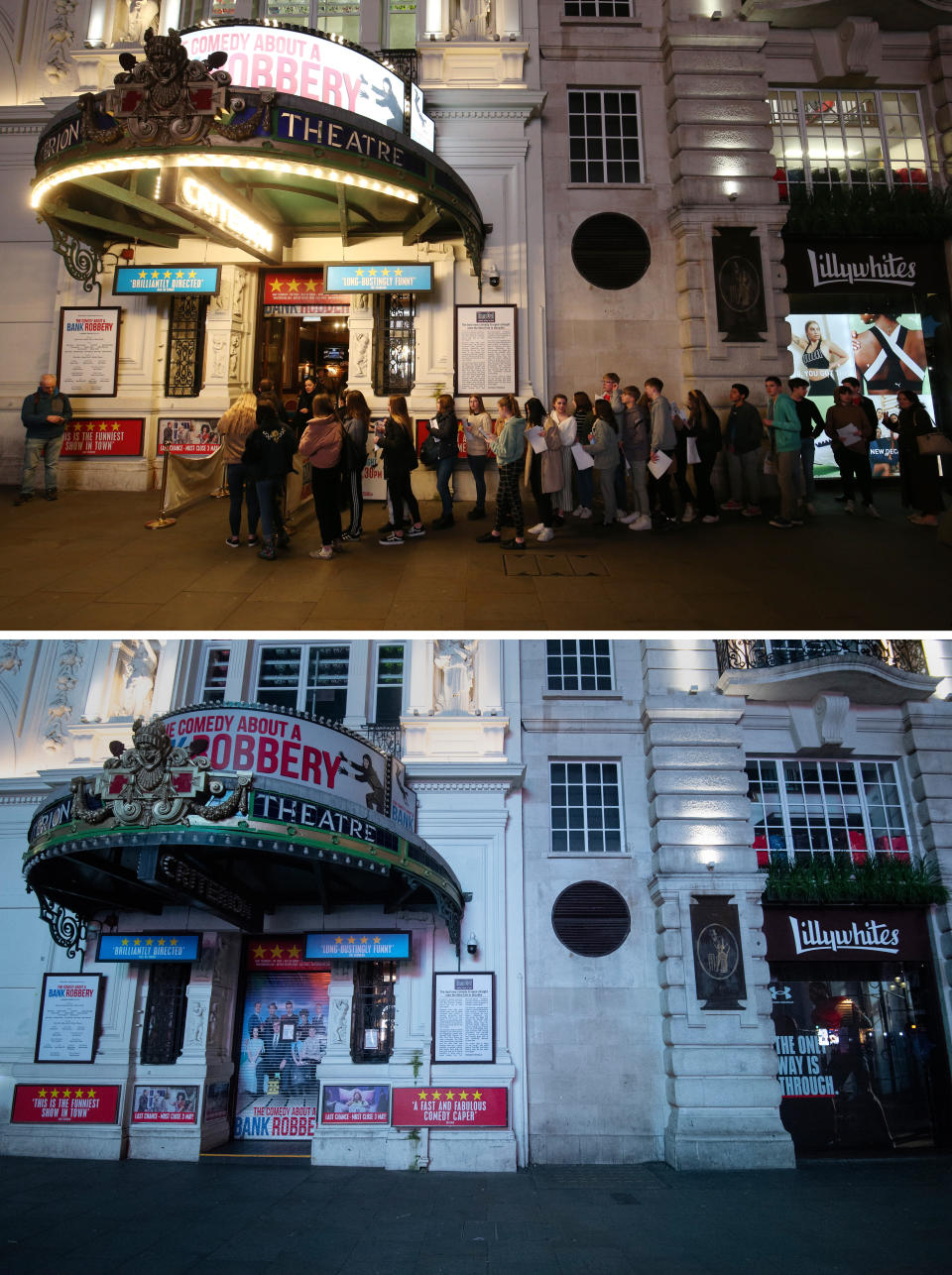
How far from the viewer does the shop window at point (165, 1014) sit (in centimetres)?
1209

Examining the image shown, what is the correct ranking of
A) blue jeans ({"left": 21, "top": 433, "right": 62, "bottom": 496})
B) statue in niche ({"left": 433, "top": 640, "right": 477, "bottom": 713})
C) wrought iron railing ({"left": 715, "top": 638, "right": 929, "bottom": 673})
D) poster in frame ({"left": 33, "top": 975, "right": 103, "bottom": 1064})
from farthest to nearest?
blue jeans ({"left": 21, "top": 433, "right": 62, "bottom": 496})
wrought iron railing ({"left": 715, "top": 638, "right": 929, "bottom": 673})
statue in niche ({"left": 433, "top": 640, "right": 477, "bottom": 713})
poster in frame ({"left": 33, "top": 975, "right": 103, "bottom": 1064})

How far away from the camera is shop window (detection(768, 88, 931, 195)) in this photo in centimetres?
1736

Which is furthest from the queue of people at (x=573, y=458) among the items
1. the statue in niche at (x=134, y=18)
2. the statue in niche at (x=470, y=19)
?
the statue in niche at (x=134, y=18)

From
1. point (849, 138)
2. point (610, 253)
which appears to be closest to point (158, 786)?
point (610, 253)

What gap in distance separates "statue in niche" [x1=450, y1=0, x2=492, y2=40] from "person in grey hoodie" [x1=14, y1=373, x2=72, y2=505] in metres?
10.0

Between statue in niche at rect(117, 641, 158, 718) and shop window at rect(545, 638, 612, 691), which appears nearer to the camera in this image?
statue in niche at rect(117, 641, 158, 718)

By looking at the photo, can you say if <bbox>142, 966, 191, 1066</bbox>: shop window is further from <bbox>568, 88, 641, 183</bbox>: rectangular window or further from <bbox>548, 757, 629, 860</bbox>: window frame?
<bbox>568, 88, 641, 183</bbox>: rectangular window

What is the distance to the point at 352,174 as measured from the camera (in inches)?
480

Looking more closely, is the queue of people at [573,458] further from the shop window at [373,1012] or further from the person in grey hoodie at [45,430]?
the shop window at [373,1012]

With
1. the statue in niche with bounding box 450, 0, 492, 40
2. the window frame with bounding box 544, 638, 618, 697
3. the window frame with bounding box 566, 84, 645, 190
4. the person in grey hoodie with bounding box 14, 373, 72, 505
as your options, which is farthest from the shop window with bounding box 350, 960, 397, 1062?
the statue in niche with bounding box 450, 0, 492, 40

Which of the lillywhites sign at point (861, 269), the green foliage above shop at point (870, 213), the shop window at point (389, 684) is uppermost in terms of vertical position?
the green foliage above shop at point (870, 213)

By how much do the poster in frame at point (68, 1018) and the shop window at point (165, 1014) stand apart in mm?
704

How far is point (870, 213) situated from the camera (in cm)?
1656

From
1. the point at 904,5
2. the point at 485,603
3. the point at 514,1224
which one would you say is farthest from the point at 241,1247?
the point at 904,5
